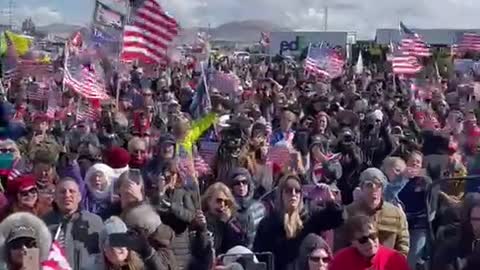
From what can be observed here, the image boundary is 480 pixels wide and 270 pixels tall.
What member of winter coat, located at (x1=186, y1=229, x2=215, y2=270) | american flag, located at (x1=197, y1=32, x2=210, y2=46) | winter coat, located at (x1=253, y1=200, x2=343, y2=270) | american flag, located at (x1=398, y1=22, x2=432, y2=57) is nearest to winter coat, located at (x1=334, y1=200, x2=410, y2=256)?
winter coat, located at (x1=253, y1=200, x2=343, y2=270)

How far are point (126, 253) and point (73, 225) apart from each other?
1134 millimetres

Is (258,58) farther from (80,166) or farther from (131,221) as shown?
(131,221)

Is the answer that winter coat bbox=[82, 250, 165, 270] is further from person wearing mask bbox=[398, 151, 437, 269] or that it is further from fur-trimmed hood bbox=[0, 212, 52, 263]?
person wearing mask bbox=[398, 151, 437, 269]

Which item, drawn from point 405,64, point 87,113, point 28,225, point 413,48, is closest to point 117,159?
point 28,225

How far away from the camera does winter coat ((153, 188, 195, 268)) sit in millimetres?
8148

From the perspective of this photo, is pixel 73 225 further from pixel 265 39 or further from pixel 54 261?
pixel 265 39

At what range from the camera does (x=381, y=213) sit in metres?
8.31

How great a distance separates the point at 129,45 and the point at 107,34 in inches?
290

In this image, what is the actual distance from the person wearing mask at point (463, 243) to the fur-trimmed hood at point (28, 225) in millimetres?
2146

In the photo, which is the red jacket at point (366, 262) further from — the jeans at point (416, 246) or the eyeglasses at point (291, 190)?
the eyeglasses at point (291, 190)

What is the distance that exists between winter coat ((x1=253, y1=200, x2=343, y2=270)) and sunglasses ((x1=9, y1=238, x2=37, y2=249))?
211cm

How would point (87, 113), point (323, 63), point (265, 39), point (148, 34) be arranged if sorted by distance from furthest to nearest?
point (265, 39) < point (323, 63) < point (87, 113) < point (148, 34)

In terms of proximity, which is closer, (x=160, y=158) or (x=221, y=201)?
(x=221, y=201)

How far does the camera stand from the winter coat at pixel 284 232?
324 inches
